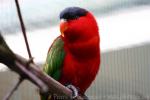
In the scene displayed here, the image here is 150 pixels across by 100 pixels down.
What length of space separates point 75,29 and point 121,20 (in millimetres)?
304

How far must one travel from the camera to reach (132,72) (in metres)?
1.21

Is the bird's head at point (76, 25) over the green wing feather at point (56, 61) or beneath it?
over

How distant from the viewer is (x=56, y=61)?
922 mm

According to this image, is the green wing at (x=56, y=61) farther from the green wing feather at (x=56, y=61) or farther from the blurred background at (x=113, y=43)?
the blurred background at (x=113, y=43)

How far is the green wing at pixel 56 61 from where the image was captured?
0.92 metres

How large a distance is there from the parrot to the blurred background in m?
0.24

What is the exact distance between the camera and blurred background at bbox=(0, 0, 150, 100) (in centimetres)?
119

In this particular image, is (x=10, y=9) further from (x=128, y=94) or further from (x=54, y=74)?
(x=128, y=94)

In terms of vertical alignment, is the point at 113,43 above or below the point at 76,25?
below

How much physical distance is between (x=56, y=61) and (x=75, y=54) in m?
0.05

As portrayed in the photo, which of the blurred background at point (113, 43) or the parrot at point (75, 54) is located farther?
the blurred background at point (113, 43)

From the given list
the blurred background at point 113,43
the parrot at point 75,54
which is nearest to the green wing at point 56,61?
the parrot at point 75,54

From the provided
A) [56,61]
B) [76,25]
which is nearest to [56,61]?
[56,61]

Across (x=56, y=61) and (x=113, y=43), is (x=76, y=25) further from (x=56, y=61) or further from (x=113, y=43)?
(x=113, y=43)
